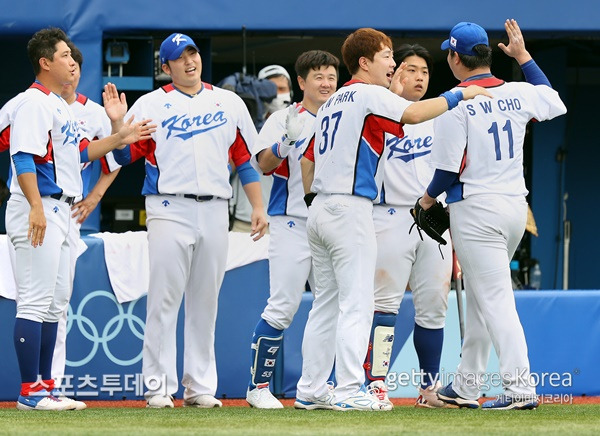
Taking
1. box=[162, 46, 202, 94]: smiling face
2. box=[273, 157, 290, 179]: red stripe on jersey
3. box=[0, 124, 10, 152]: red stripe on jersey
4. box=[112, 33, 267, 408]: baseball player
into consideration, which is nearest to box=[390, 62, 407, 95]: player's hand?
box=[273, 157, 290, 179]: red stripe on jersey

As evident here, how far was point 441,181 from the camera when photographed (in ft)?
18.4

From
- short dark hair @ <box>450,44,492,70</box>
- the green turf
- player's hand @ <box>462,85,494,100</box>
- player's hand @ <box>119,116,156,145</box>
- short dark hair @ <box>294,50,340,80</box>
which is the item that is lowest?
the green turf

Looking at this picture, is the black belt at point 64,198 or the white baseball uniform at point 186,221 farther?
the white baseball uniform at point 186,221

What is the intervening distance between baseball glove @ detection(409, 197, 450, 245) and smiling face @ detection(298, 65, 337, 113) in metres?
0.90

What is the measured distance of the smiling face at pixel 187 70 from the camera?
632 cm

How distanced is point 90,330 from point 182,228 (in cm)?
128

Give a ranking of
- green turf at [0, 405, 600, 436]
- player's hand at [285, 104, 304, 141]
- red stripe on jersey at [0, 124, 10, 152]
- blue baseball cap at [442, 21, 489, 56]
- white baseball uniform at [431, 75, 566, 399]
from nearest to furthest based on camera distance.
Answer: green turf at [0, 405, 600, 436] → white baseball uniform at [431, 75, 566, 399] → blue baseball cap at [442, 21, 489, 56] → player's hand at [285, 104, 304, 141] → red stripe on jersey at [0, 124, 10, 152]

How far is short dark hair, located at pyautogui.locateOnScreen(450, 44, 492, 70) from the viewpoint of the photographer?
567 cm

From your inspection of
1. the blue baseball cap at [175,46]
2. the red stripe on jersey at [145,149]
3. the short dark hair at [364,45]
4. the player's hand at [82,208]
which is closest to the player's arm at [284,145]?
the short dark hair at [364,45]

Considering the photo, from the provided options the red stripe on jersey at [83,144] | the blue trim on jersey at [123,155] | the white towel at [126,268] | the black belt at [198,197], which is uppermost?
the red stripe on jersey at [83,144]

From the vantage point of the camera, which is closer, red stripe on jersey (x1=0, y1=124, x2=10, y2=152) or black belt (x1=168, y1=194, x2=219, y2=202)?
Answer: red stripe on jersey (x1=0, y1=124, x2=10, y2=152)

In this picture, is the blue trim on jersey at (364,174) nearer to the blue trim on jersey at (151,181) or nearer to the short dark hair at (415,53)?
the short dark hair at (415,53)

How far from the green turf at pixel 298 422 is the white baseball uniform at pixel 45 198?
61 centimetres

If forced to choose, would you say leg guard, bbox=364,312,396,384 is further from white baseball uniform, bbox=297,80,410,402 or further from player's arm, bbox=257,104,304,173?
player's arm, bbox=257,104,304,173
